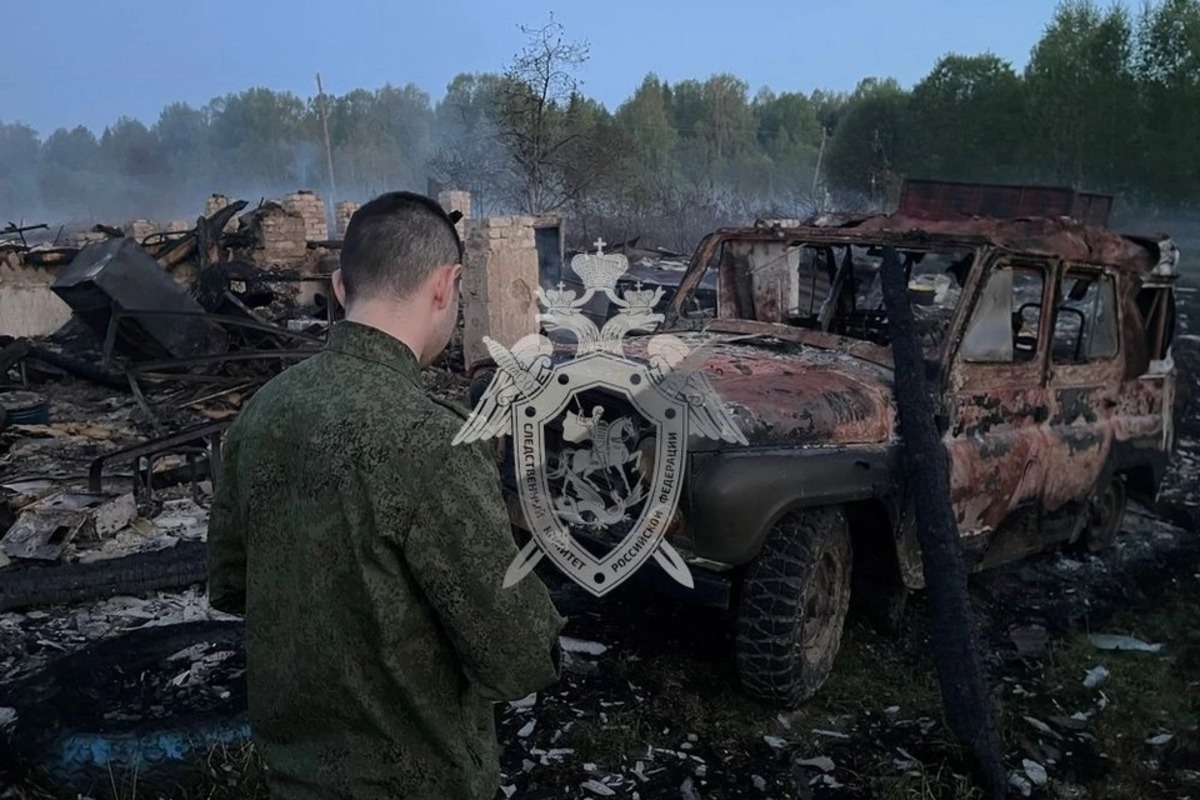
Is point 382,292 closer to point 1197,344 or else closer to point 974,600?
point 974,600

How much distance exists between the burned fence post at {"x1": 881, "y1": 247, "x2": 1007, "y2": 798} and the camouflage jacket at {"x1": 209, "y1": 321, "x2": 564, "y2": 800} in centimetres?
254

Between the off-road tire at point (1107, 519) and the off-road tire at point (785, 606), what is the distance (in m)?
2.87

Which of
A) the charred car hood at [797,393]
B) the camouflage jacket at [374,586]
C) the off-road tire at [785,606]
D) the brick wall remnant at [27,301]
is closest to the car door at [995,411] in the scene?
the charred car hood at [797,393]

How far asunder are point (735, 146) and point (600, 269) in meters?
47.2

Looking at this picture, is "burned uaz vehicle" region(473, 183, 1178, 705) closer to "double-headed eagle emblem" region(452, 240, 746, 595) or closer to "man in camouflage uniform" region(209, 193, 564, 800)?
"double-headed eagle emblem" region(452, 240, 746, 595)

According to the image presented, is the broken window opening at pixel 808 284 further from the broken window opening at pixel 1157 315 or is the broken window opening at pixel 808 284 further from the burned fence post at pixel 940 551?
the broken window opening at pixel 1157 315

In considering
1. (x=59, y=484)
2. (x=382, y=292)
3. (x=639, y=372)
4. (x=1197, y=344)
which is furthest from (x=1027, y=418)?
(x=1197, y=344)

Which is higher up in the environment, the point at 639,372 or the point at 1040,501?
the point at 639,372

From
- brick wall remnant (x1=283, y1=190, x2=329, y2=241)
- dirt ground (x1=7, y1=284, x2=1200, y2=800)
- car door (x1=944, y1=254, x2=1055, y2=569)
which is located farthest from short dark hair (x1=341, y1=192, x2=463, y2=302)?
brick wall remnant (x1=283, y1=190, x2=329, y2=241)

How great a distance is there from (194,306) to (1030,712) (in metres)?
9.63

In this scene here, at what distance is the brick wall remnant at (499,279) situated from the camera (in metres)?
5.93

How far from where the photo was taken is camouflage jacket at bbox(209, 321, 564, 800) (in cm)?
140

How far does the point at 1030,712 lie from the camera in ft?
13.2

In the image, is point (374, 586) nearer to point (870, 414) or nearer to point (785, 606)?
point (785, 606)
